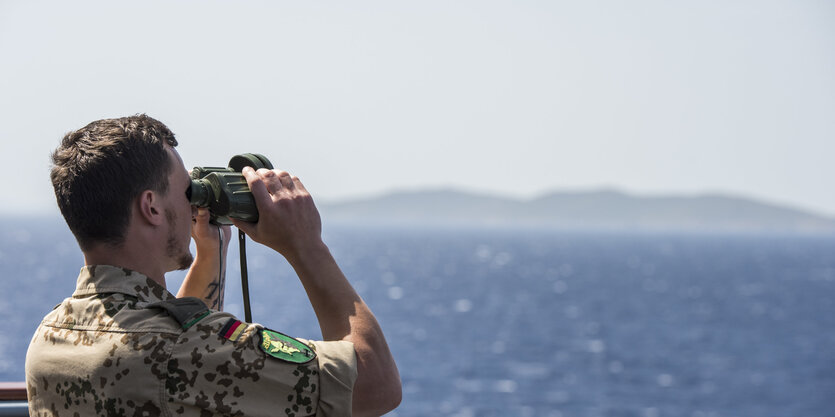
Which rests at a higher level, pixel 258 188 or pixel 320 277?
pixel 258 188

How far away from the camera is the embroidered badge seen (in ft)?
4.88

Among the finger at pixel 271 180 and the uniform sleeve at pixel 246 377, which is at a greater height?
the finger at pixel 271 180

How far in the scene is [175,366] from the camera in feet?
4.75

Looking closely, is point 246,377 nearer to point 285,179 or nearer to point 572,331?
point 285,179

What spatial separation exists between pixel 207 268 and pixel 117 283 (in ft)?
1.59

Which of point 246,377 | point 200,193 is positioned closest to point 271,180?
point 200,193

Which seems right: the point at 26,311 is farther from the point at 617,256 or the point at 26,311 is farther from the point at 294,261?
the point at 617,256

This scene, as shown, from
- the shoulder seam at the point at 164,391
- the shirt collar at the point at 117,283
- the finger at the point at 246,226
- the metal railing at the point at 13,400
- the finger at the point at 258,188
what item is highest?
the finger at the point at 258,188

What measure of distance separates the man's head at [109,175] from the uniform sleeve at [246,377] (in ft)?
0.82

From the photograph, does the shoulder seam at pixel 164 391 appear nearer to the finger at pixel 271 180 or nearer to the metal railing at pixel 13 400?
the finger at pixel 271 180

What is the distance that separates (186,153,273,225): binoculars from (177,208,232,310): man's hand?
0.27m

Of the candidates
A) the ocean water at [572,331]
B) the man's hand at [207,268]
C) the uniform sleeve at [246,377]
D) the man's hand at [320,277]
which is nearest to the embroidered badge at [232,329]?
the uniform sleeve at [246,377]

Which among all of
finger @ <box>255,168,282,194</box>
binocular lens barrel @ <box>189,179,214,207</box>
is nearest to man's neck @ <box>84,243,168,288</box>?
binocular lens barrel @ <box>189,179,214,207</box>

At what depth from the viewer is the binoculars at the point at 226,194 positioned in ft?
5.48
